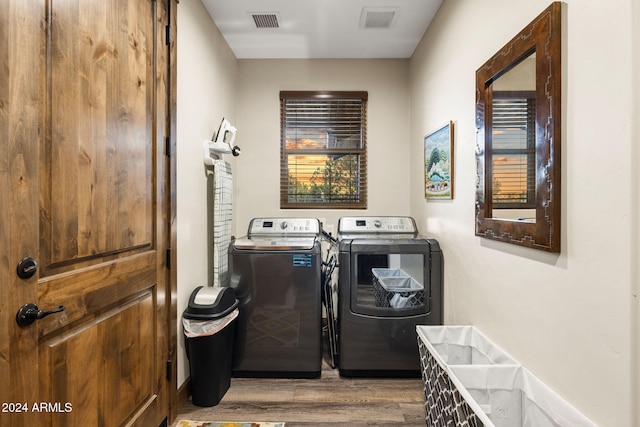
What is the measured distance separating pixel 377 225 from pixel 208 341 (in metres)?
1.78

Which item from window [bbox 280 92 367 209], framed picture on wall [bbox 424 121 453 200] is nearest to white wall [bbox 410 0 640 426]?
framed picture on wall [bbox 424 121 453 200]

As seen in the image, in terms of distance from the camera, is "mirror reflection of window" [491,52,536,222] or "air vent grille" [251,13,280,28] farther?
"air vent grille" [251,13,280,28]

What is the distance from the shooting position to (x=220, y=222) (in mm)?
2529

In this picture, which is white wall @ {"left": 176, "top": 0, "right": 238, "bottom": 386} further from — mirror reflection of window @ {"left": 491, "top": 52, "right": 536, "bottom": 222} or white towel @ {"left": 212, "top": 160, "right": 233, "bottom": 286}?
mirror reflection of window @ {"left": 491, "top": 52, "right": 536, "bottom": 222}

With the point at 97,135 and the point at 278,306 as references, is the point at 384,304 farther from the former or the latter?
the point at 97,135

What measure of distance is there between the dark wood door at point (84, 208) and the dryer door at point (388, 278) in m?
1.31

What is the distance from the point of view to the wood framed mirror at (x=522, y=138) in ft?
4.07

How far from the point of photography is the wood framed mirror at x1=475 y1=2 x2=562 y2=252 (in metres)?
1.24

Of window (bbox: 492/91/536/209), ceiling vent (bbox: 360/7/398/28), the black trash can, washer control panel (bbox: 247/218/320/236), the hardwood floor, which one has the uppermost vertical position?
ceiling vent (bbox: 360/7/398/28)

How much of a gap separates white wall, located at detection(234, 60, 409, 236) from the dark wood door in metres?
1.54

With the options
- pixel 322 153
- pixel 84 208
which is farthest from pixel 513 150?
pixel 322 153

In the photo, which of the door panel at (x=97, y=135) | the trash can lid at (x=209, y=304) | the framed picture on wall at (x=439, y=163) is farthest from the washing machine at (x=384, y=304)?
the door panel at (x=97, y=135)

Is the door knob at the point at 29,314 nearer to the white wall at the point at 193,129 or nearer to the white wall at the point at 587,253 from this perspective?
the white wall at the point at 193,129

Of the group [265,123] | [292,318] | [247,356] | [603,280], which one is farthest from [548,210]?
[265,123]
